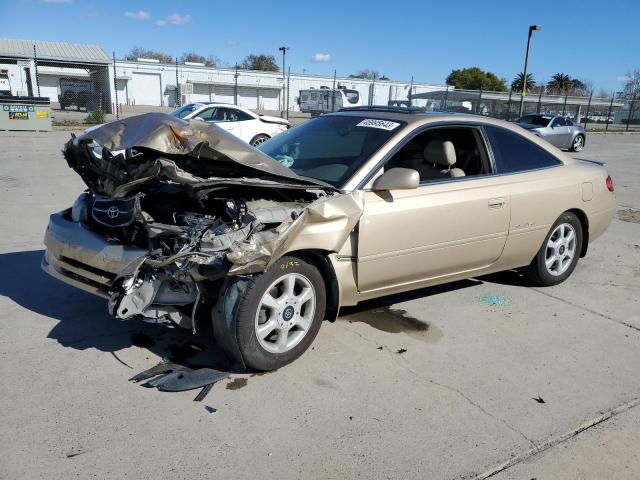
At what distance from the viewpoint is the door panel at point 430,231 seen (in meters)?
3.78

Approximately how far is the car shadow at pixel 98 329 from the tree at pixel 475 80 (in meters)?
77.7

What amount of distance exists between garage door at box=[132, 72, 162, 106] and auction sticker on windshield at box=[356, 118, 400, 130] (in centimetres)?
4767

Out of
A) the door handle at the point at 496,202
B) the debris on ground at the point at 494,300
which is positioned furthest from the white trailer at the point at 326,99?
the door handle at the point at 496,202

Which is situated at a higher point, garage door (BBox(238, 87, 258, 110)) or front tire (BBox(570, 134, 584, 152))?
garage door (BBox(238, 87, 258, 110))

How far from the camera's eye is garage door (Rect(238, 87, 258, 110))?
2044 inches

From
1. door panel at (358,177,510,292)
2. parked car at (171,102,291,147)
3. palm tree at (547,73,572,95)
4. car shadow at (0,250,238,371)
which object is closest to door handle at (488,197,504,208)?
door panel at (358,177,510,292)

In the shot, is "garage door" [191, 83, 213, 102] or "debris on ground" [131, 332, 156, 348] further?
"garage door" [191, 83, 213, 102]

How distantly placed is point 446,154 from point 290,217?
1830mm

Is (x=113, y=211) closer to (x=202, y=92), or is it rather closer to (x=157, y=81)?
(x=202, y=92)

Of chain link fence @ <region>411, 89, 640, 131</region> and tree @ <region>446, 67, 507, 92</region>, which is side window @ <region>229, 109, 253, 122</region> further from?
tree @ <region>446, 67, 507, 92</region>

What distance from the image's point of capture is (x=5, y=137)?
57.4 ft

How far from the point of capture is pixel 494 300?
16.0 ft

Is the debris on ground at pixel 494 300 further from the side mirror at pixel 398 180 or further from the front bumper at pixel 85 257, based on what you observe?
the front bumper at pixel 85 257

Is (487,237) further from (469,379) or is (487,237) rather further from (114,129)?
(114,129)
